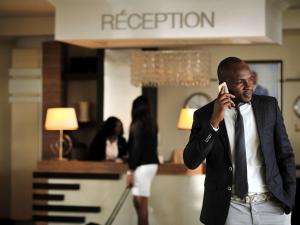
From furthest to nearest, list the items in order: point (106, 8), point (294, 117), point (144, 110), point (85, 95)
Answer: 1. point (85, 95)
2. point (294, 117)
3. point (106, 8)
4. point (144, 110)

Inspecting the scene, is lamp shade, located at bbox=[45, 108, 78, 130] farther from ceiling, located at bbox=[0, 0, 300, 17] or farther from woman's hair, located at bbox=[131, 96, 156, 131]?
ceiling, located at bbox=[0, 0, 300, 17]

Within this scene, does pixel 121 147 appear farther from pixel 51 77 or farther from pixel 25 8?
pixel 25 8

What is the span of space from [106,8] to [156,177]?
1950 mm

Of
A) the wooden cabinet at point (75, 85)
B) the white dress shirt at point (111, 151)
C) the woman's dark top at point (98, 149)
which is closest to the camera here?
the woman's dark top at point (98, 149)

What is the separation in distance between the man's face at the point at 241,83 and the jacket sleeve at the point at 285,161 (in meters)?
0.20

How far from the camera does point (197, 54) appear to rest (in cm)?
798

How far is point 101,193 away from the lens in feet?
23.5

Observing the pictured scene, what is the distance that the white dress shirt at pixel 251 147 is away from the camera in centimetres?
279

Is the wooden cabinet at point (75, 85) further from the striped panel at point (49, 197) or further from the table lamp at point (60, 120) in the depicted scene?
the striped panel at point (49, 197)

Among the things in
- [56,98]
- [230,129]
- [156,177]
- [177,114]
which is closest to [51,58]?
[56,98]

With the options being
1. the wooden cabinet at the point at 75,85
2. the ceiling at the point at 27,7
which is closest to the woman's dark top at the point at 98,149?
the wooden cabinet at the point at 75,85

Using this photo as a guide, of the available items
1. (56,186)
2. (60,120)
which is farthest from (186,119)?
(56,186)

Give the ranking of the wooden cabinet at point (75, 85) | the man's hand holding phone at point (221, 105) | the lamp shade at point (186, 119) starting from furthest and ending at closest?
the wooden cabinet at point (75, 85), the lamp shade at point (186, 119), the man's hand holding phone at point (221, 105)

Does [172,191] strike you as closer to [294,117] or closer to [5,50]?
[294,117]
